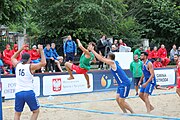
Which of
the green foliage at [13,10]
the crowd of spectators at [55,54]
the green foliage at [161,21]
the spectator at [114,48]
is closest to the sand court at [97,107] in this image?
the crowd of spectators at [55,54]

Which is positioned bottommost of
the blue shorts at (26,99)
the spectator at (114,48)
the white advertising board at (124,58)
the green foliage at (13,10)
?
the blue shorts at (26,99)

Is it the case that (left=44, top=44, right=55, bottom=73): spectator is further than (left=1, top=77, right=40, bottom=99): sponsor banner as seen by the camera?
Yes

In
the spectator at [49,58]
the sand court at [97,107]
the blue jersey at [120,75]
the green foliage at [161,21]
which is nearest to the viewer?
the blue jersey at [120,75]

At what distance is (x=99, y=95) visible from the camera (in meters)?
18.3

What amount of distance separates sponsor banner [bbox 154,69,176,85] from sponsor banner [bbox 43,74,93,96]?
174 inches

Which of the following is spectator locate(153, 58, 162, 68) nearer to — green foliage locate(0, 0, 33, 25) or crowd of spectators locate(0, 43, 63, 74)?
crowd of spectators locate(0, 43, 63, 74)

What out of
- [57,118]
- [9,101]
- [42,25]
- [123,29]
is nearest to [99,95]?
[9,101]

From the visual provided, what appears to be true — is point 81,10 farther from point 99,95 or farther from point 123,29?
point 99,95

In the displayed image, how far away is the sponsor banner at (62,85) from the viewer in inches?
688

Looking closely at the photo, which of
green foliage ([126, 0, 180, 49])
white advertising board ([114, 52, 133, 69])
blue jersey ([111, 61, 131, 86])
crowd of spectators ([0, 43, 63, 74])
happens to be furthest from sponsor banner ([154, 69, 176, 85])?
green foliage ([126, 0, 180, 49])

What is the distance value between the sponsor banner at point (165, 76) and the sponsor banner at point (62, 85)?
4426 millimetres

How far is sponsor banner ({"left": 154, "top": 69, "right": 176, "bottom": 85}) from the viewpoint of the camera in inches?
834

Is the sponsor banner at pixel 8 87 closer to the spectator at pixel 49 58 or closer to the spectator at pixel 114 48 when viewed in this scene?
the spectator at pixel 49 58

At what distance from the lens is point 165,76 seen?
21.5 metres
